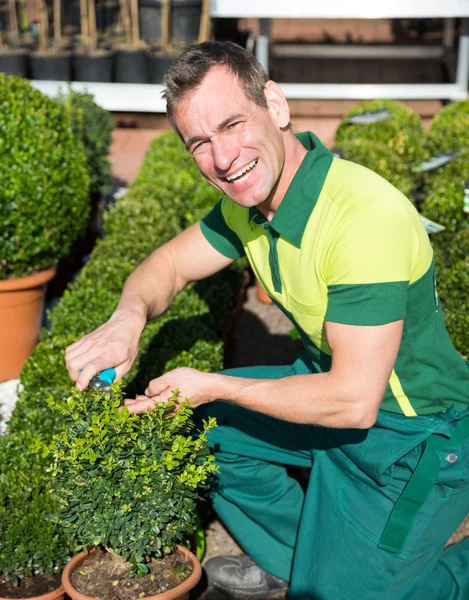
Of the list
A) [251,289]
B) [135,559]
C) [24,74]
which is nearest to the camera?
[135,559]

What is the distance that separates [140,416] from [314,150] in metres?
1.00

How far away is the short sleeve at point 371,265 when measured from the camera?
2.22m

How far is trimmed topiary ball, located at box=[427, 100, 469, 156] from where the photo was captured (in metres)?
6.30

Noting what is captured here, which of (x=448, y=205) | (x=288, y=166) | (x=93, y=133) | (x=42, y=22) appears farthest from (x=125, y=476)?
(x=42, y=22)

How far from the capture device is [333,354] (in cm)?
230

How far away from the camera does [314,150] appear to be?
257 centimetres

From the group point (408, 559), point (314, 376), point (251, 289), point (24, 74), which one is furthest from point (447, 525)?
point (24, 74)

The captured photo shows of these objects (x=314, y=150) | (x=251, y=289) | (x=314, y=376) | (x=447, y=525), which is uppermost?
(x=314, y=150)

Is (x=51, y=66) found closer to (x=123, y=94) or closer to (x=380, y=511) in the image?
(x=123, y=94)

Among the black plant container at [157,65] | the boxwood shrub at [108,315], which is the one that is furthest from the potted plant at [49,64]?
the boxwood shrub at [108,315]

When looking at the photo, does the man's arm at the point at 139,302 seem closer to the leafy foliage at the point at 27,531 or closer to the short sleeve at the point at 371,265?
the leafy foliage at the point at 27,531

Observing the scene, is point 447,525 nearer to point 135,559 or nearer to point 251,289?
point 135,559

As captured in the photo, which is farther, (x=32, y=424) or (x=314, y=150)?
(x=32, y=424)

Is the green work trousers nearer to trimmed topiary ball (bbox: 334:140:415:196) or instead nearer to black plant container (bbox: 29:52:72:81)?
trimmed topiary ball (bbox: 334:140:415:196)
